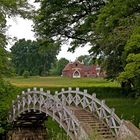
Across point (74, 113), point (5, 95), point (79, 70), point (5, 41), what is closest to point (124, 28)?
point (74, 113)

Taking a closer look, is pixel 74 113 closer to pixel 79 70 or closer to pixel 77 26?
pixel 77 26

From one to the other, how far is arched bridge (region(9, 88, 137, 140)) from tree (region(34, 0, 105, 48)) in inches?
436

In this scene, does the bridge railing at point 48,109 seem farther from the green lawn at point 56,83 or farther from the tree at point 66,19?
the green lawn at point 56,83

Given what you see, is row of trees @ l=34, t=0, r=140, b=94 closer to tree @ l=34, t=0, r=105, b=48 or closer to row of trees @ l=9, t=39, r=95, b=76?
tree @ l=34, t=0, r=105, b=48

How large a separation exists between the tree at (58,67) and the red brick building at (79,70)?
5.38m

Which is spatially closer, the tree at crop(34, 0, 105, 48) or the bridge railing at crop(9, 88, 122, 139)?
the bridge railing at crop(9, 88, 122, 139)

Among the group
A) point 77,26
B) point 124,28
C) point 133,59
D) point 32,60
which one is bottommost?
point 133,59

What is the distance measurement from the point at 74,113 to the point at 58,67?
355ft

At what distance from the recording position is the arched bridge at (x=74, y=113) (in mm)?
22219

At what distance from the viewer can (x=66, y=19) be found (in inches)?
1599

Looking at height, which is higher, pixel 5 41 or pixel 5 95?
pixel 5 41

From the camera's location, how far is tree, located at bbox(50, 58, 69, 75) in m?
126

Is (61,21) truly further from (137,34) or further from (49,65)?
(49,65)

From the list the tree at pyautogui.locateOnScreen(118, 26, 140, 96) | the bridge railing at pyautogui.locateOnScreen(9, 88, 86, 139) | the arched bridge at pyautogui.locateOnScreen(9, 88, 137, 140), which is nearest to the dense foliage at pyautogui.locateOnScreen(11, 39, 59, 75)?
the bridge railing at pyautogui.locateOnScreen(9, 88, 86, 139)
